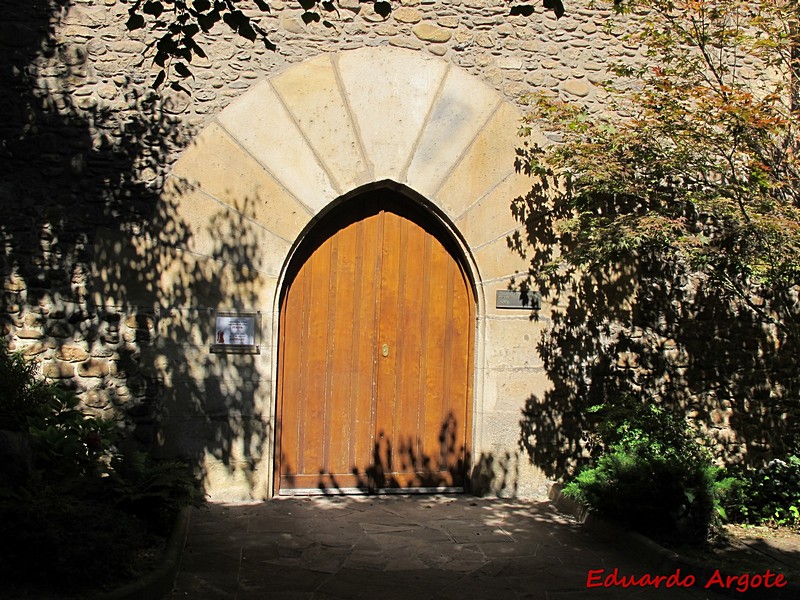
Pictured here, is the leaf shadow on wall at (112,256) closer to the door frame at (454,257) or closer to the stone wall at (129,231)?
the stone wall at (129,231)

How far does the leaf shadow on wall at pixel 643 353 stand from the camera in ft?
23.0

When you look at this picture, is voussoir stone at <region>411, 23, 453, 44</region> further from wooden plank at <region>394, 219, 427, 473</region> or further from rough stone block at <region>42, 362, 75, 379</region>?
rough stone block at <region>42, 362, 75, 379</region>

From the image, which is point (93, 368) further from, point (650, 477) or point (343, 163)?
point (650, 477)

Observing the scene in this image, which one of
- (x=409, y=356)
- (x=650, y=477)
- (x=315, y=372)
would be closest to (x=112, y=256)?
(x=315, y=372)

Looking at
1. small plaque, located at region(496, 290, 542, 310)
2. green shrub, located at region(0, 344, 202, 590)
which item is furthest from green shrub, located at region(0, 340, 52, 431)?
small plaque, located at region(496, 290, 542, 310)

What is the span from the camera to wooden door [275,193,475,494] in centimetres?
689

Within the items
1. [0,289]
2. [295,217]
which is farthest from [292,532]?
[0,289]

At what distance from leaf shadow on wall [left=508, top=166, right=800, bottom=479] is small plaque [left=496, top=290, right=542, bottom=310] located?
0.08 meters

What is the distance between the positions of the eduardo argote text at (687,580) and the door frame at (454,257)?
2.13m

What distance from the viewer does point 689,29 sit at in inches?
267

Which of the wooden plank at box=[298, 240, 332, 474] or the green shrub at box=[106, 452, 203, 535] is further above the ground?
the wooden plank at box=[298, 240, 332, 474]

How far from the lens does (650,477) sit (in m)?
5.66

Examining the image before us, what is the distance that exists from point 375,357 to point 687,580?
3.12 meters

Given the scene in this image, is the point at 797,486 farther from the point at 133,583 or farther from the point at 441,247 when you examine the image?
the point at 133,583
